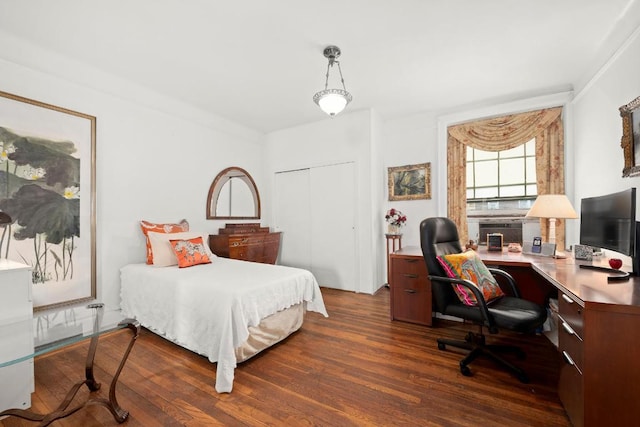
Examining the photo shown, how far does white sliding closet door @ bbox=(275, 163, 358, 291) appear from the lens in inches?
171

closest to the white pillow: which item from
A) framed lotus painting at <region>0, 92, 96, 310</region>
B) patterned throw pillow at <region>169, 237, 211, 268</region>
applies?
patterned throw pillow at <region>169, 237, 211, 268</region>

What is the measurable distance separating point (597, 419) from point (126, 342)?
338 centimetres

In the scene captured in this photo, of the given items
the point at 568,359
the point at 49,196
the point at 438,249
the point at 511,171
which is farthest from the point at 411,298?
the point at 49,196

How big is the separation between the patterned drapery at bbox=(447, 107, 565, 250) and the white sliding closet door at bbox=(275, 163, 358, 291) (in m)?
1.50

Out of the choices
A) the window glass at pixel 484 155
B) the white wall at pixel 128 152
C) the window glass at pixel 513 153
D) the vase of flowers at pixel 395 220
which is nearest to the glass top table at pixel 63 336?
the white wall at pixel 128 152

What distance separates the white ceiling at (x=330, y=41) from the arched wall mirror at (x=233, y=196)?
132 cm

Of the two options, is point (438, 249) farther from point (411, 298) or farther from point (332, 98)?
point (332, 98)

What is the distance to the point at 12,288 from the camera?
5.80 feet

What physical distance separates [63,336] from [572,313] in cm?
279

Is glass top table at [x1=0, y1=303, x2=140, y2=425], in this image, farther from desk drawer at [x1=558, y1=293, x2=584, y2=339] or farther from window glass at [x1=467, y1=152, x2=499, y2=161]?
window glass at [x1=467, y1=152, x2=499, y2=161]

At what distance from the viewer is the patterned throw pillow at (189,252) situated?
2.94 m

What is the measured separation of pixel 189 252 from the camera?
301 centimetres

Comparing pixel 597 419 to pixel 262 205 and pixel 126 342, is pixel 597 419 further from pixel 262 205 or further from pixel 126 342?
pixel 262 205

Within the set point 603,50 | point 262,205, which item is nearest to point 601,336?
point 603,50
